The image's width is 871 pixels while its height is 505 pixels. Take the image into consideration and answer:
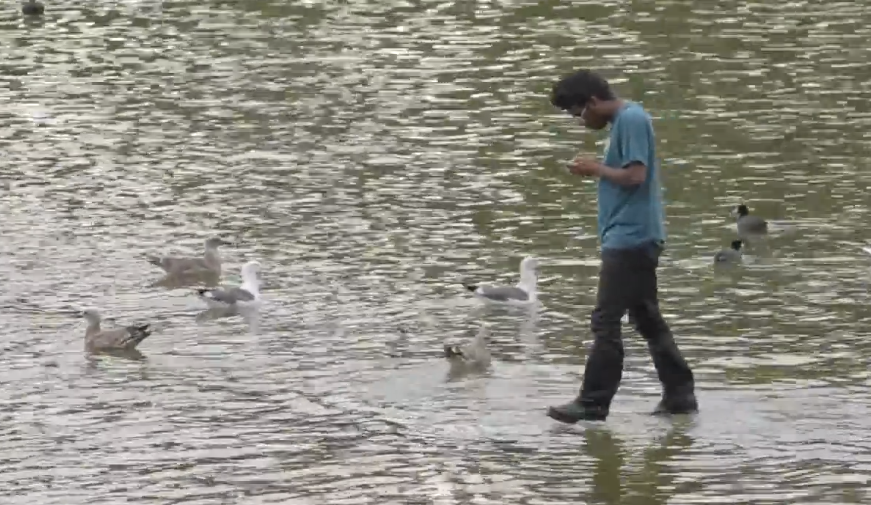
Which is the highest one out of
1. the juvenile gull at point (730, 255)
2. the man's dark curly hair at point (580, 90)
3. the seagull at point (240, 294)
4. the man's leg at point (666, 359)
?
the man's dark curly hair at point (580, 90)

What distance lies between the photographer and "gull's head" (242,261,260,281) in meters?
17.7

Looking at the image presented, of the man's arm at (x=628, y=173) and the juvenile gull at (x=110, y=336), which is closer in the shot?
the man's arm at (x=628, y=173)

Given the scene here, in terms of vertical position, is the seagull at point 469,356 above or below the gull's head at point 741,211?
above

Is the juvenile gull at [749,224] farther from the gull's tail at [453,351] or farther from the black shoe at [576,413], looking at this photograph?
the black shoe at [576,413]

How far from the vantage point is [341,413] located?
13.3 meters

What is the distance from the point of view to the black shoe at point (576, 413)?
1248cm

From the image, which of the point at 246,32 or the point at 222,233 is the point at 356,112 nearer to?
the point at 222,233

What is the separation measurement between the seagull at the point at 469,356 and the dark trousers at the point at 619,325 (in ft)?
5.89

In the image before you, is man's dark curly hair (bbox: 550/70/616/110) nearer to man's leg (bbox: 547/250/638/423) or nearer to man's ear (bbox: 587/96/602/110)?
man's ear (bbox: 587/96/602/110)

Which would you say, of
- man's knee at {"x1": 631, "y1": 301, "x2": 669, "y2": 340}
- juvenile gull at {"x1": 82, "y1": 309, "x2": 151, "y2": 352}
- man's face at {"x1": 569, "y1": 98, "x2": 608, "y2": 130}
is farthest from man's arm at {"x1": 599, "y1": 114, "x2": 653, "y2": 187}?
juvenile gull at {"x1": 82, "y1": 309, "x2": 151, "y2": 352}

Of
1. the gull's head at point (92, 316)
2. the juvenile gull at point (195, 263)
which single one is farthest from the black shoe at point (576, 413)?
the juvenile gull at point (195, 263)

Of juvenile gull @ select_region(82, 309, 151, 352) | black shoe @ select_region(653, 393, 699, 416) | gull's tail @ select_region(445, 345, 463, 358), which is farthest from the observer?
juvenile gull @ select_region(82, 309, 151, 352)

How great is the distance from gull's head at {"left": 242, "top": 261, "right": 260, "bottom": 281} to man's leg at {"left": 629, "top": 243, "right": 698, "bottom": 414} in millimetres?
5924

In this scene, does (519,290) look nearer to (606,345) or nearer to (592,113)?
(606,345)
